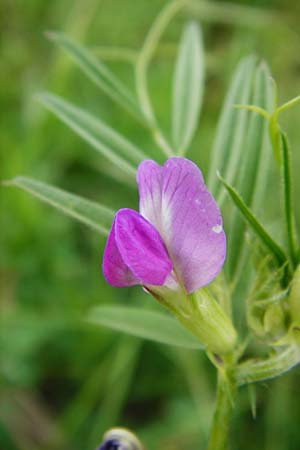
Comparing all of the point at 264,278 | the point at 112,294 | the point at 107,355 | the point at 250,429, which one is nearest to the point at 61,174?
the point at 112,294

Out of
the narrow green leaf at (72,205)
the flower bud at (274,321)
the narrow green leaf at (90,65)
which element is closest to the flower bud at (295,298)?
the flower bud at (274,321)

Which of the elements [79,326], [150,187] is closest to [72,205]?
[150,187]

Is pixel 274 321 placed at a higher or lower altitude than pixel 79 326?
higher

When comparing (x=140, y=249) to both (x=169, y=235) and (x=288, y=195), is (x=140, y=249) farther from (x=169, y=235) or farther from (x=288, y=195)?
(x=288, y=195)

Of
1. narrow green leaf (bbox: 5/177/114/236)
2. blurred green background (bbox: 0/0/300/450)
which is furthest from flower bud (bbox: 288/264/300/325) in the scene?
blurred green background (bbox: 0/0/300/450)

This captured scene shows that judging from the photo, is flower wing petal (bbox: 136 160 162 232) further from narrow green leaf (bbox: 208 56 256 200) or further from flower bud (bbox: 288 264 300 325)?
narrow green leaf (bbox: 208 56 256 200)

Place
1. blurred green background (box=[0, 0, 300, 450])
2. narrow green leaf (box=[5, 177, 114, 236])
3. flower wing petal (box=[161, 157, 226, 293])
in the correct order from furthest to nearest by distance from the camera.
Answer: blurred green background (box=[0, 0, 300, 450]) < narrow green leaf (box=[5, 177, 114, 236]) < flower wing petal (box=[161, 157, 226, 293])
